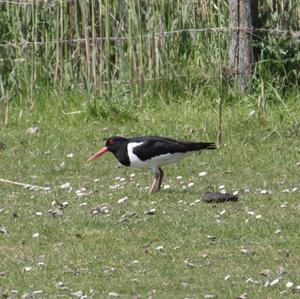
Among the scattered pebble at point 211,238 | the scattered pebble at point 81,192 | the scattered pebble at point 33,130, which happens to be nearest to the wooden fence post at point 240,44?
→ the scattered pebble at point 33,130

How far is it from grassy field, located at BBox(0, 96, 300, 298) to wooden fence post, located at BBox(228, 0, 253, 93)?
20.0 inches

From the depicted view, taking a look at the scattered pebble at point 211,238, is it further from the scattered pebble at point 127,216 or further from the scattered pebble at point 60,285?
the scattered pebble at point 60,285

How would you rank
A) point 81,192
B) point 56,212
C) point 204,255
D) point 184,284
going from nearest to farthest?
point 184,284
point 204,255
point 56,212
point 81,192

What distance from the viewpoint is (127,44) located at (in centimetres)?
1770

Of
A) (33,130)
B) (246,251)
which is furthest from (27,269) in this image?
(33,130)

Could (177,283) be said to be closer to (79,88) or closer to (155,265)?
(155,265)

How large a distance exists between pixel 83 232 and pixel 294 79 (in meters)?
6.61

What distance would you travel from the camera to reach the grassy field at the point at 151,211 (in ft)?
32.7

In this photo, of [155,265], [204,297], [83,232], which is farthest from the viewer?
[83,232]

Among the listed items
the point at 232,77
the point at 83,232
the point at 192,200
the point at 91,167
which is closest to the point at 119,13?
the point at 232,77

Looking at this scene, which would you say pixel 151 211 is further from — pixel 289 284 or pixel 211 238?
pixel 289 284

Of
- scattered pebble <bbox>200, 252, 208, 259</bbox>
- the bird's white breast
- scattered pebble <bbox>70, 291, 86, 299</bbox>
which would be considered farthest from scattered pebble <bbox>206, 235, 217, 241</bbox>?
the bird's white breast

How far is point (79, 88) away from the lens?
17.8m

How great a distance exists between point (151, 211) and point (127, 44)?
19.0ft
